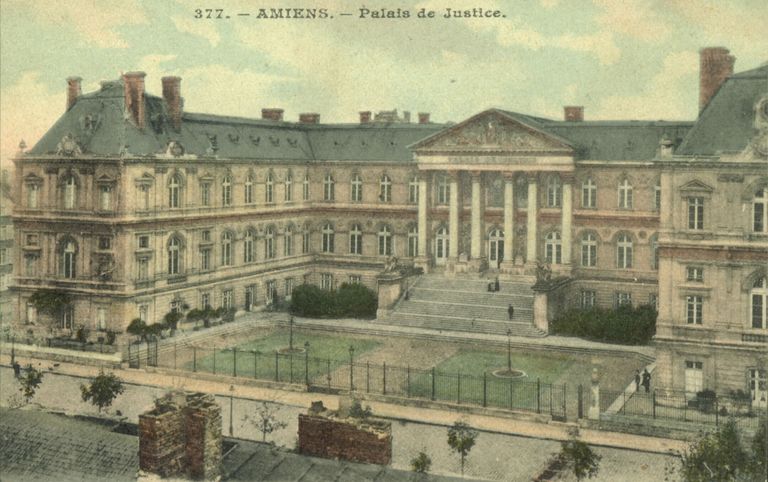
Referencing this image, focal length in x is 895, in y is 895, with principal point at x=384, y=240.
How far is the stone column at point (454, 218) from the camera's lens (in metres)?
57.2

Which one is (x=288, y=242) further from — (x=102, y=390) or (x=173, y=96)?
(x=102, y=390)

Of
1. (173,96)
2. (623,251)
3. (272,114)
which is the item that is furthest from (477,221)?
(173,96)

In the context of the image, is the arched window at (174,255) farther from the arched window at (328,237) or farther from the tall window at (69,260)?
the arched window at (328,237)

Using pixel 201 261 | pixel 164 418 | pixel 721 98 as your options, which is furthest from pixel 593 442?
pixel 201 261

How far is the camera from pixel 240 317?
171ft

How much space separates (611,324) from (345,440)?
1199 inches

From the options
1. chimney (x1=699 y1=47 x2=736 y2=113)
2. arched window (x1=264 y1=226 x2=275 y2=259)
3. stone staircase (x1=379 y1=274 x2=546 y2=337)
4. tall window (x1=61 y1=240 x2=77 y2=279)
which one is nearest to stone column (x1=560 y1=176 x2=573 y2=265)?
stone staircase (x1=379 y1=274 x2=546 y2=337)

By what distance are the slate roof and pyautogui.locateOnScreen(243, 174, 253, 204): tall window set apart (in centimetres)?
2827

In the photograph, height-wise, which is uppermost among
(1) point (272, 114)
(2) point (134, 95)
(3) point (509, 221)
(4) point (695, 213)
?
(1) point (272, 114)

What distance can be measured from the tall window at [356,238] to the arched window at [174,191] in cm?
1502

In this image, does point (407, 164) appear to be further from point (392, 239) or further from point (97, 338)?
point (97, 338)

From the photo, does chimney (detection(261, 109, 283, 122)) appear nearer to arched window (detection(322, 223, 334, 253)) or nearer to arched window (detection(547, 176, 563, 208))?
arched window (detection(322, 223, 334, 253))

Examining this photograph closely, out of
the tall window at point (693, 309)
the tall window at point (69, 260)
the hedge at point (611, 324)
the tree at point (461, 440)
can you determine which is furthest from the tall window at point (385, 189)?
the tree at point (461, 440)

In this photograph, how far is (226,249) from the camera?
53.1 metres
